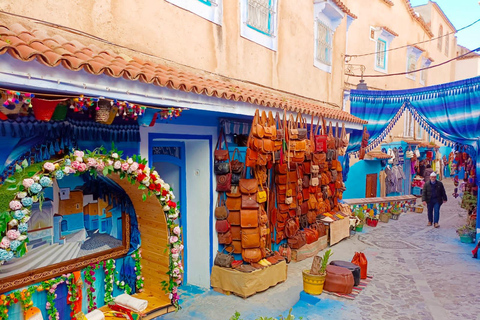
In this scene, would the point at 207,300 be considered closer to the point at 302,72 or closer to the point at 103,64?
the point at 103,64

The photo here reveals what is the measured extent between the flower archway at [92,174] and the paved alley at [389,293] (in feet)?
4.52

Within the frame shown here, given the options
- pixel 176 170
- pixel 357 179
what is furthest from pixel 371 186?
pixel 176 170

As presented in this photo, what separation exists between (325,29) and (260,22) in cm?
393

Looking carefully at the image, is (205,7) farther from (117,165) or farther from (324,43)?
(324,43)

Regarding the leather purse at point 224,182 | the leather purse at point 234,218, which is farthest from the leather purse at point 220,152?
the leather purse at point 234,218

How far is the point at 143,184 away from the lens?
5.04 metres

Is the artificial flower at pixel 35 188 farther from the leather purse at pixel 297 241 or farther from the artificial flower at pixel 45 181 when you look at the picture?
the leather purse at pixel 297 241

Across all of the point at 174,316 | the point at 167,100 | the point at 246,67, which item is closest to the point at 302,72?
the point at 246,67

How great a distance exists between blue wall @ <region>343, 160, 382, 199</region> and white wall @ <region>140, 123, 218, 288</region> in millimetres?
10455

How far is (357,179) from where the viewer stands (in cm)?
1697

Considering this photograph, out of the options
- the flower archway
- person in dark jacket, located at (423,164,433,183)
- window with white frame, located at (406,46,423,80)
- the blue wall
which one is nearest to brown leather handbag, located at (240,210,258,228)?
the flower archway

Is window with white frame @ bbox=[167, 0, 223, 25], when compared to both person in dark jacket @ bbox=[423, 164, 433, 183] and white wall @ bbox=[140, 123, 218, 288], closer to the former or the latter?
white wall @ bbox=[140, 123, 218, 288]

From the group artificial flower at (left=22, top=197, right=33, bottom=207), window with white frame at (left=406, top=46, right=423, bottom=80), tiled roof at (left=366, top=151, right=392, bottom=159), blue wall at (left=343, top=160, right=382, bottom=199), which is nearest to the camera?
artificial flower at (left=22, top=197, right=33, bottom=207)

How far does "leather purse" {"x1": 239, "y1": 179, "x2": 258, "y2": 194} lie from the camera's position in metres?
A: 7.22
